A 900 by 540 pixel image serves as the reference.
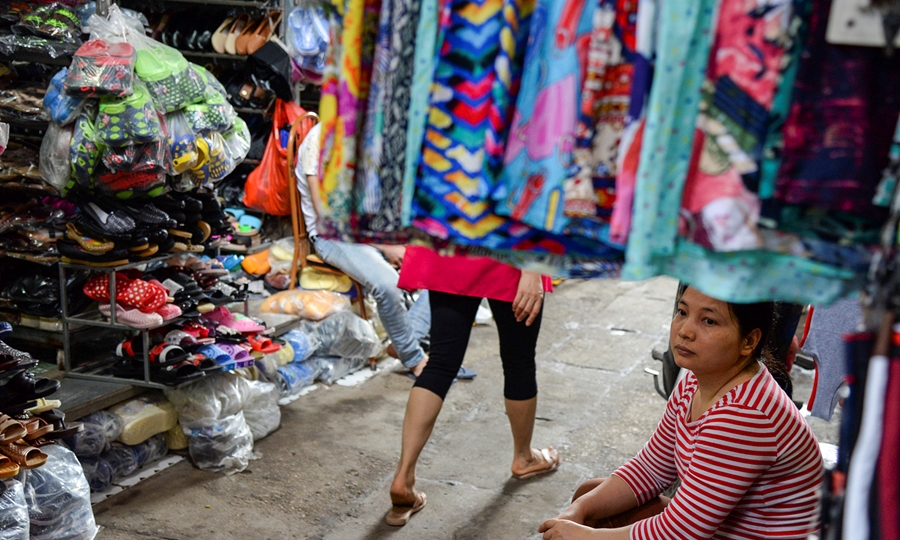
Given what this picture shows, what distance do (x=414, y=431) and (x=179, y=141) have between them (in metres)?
1.47

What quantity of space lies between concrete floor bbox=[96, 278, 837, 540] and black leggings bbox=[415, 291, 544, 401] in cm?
54

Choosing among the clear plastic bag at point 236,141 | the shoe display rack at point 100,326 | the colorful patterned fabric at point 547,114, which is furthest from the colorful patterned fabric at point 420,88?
the clear plastic bag at point 236,141

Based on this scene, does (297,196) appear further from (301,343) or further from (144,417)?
(144,417)

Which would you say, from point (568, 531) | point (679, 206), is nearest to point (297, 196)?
point (568, 531)

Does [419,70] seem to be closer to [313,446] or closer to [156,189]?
[156,189]

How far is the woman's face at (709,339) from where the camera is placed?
68.9 inches

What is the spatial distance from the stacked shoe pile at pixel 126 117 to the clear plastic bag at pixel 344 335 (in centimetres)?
142

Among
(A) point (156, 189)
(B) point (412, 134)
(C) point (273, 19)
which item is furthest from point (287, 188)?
(B) point (412, 134)

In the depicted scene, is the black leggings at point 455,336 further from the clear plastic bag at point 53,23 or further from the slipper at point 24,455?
the clear plastic bag at point 53,23

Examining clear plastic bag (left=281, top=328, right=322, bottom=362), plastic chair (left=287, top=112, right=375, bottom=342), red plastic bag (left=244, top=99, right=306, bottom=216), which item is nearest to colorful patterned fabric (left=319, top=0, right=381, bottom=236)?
clear plastic bag (left=281, top=328, right=322, bottom=362)

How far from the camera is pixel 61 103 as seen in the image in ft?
9.93

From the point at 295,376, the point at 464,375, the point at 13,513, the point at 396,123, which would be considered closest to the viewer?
the point at 396,123

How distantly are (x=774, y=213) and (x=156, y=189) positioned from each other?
2910mm

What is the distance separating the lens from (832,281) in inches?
34.4
